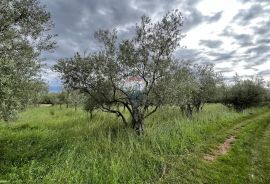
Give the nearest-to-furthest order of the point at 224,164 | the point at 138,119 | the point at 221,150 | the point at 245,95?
the point at 224,164 → the point at 221,150 → the point at 138,119 → the point at 245,95

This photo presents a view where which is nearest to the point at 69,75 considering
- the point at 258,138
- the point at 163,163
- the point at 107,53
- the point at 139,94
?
the point at 107,53

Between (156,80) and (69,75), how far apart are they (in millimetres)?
A: 8668

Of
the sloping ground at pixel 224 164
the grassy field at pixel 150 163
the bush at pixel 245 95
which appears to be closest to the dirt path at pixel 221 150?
the sloping ground at pixel 224 164

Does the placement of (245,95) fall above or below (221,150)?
above

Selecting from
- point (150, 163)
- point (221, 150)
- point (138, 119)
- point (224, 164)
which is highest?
point (138, 119)

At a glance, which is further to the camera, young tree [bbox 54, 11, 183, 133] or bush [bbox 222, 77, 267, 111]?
bush [bbox 222, 77, 267, 111]

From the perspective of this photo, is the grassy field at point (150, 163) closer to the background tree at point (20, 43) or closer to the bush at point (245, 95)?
the background tree at point (20, 43)

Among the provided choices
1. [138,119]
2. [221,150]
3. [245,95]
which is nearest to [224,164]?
[221,150]

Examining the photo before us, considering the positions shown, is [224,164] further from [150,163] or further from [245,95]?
[245,95]

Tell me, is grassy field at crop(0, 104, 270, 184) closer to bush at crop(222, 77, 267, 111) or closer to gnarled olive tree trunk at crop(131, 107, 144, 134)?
gnarled olive tree trunk at crop(131, 107, 144, 134)

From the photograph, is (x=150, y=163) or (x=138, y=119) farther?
(x=138, y=119)

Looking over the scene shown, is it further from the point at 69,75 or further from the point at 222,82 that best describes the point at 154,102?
the point at 222,82

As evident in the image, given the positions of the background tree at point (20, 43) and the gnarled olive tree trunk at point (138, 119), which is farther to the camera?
the gnarled olive tree trunk at point (138, 119)

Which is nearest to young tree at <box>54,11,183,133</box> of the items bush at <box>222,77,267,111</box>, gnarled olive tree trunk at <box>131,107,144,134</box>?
gnarled olive tree trunk at <box>131,107,144,134</box>
